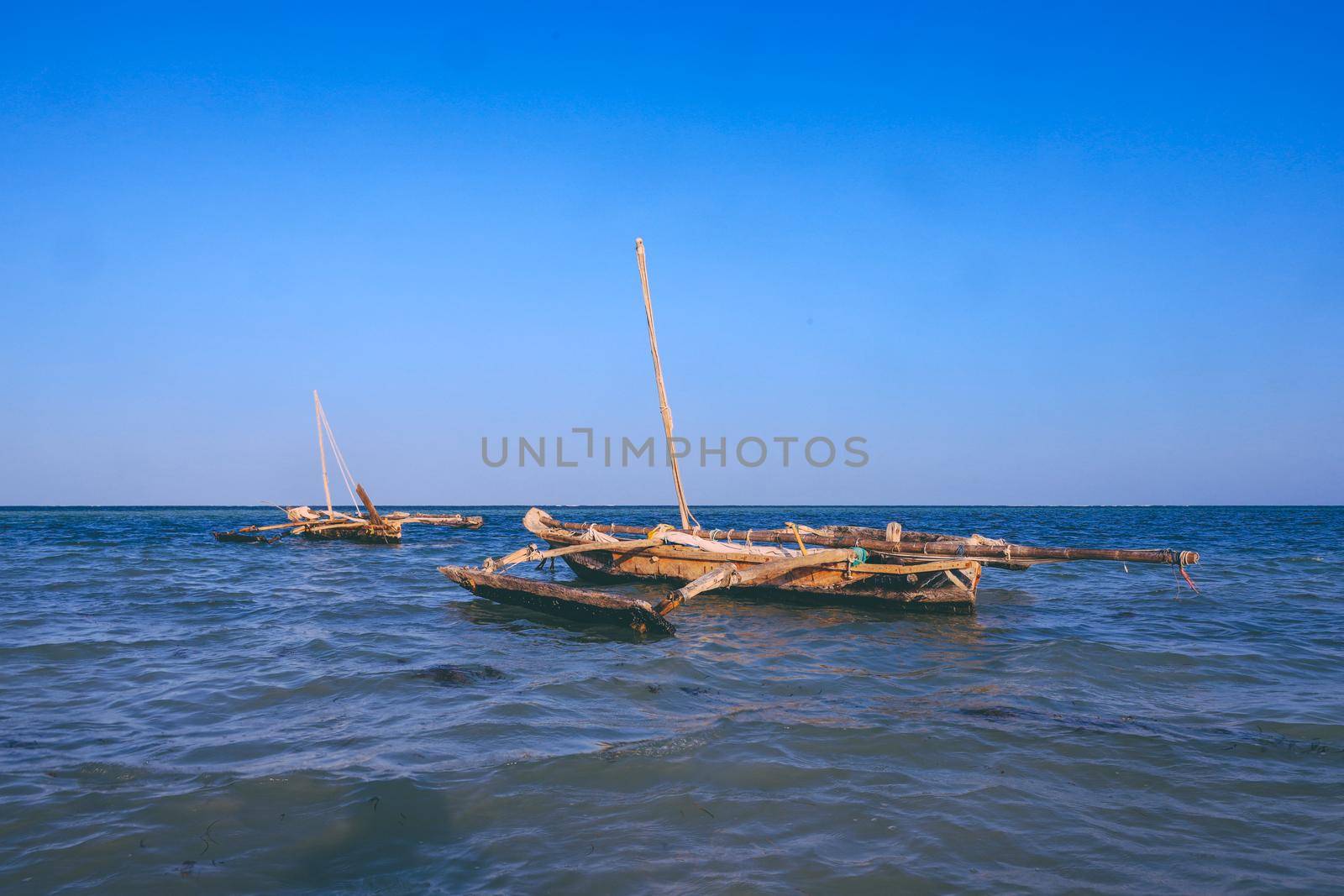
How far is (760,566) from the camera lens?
12.6 meters

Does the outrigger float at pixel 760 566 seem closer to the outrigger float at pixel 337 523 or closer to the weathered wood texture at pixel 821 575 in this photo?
the weathered wood texture at pixel 821 575

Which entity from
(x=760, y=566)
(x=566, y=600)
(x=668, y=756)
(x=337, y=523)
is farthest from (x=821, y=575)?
(x=337, y=523)

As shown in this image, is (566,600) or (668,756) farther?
(566,600)

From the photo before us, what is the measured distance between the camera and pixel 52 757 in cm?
588

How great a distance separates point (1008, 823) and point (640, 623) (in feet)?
22.4

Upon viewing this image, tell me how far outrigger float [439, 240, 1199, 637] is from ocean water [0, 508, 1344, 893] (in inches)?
24.6

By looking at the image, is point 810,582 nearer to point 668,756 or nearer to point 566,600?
point 566,600

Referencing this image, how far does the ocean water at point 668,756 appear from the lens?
14.2ft

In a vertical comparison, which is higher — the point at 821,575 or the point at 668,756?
the point at 821,575

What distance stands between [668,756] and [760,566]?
6.80m

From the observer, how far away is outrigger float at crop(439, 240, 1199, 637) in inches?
448

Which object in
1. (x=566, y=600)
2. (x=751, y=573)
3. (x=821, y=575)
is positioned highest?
(x=751, y=573)

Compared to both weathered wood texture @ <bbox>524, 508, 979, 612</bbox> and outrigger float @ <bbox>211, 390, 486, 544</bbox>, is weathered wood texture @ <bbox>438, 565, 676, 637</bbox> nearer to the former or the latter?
weathered wood texture @ <bbox>524, 508, 979, 612</bbox>

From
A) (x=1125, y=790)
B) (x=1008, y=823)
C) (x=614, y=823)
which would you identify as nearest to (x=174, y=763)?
(x=614, y=823)
